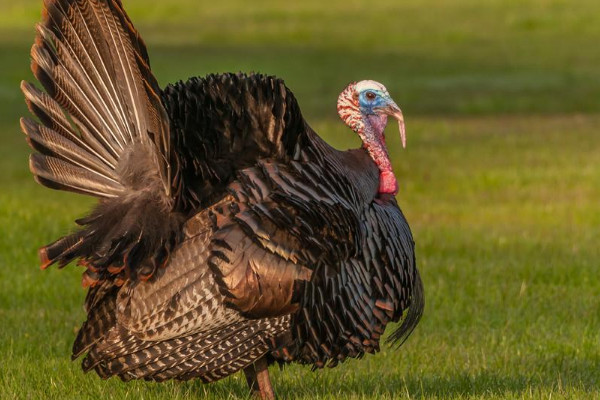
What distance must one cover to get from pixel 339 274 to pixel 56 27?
5.77 ft

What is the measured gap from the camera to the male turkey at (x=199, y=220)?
5668 mm

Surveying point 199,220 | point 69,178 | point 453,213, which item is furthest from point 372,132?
point 453,213

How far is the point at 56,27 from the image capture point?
19.7ft

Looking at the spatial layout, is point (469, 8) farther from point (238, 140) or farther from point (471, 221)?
point (238, 140)

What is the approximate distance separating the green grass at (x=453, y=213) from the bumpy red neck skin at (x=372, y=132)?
1.04 metres

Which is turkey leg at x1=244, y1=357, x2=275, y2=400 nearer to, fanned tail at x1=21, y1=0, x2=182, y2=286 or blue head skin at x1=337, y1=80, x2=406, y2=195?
fanned tail at x1=21, y1=0, x2=182, y2=286

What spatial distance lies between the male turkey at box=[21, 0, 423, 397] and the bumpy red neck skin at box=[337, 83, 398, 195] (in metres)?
0.21

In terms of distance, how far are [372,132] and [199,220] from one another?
1.18 meters

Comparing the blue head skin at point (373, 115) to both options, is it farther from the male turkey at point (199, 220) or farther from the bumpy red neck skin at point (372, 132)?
the male turkey at point (199, 220)

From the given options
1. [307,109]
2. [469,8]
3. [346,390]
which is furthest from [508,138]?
[469,8]

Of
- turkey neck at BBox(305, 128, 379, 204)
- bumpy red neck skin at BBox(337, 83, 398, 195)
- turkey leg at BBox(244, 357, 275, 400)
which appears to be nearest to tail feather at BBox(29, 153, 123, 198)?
turkey neck at BBox(305, 128, 379, 204)

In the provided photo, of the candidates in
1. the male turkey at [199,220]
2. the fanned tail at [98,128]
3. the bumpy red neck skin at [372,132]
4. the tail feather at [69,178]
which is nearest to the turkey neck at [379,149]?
the bumpy red neck skin at [372,132]

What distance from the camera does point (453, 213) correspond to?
44.0 ft

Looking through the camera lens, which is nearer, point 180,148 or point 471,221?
point 180,148
